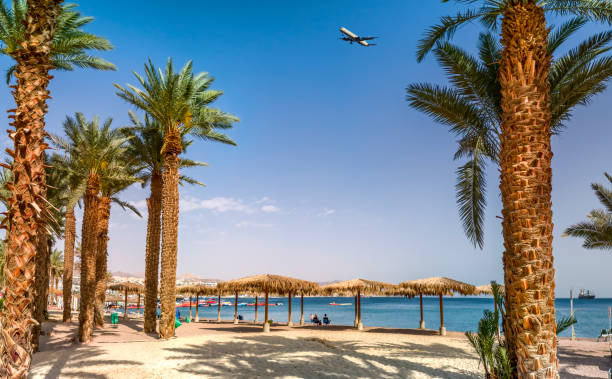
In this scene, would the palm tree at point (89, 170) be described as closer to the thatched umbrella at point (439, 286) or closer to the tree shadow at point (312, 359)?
the tree shadow at point (312, 359)

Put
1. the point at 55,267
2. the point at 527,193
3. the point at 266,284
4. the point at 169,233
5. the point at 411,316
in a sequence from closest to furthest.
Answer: the point at 527,193 < the point at 169,233 < the point at 266,284 < the point at 55,267 < the point at 411,316

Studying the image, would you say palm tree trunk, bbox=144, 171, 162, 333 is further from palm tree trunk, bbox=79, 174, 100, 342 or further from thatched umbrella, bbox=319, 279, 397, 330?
thatched umbrella, bbox=319, 279, 397, 330

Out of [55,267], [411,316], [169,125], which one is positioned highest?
[169,125]

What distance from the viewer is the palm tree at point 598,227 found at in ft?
54.1

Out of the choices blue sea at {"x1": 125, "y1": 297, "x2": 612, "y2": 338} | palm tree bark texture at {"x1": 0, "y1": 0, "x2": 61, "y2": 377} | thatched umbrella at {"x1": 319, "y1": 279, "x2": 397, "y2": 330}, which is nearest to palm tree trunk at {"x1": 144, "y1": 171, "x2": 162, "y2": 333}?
thatched umbrella at {"x1": 319, "y1": 279, "x2": 397, "y2": 330}

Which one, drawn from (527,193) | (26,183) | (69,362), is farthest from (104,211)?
(527,193)

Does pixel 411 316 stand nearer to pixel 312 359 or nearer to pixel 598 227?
pixel 598 227

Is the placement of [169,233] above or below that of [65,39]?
below

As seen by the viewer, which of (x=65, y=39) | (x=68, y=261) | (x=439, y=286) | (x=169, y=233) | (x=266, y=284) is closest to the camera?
(x=65, y=39)

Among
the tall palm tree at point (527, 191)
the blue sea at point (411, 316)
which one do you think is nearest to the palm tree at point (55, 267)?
the blue sea at point (411, 316)

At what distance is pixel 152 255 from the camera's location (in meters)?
18.8

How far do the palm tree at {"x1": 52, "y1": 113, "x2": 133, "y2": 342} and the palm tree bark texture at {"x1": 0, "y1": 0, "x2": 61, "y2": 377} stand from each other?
1052 centimetres

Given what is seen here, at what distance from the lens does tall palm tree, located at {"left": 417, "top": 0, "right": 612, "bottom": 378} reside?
5695mm

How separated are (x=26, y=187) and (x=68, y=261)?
22161 mm
